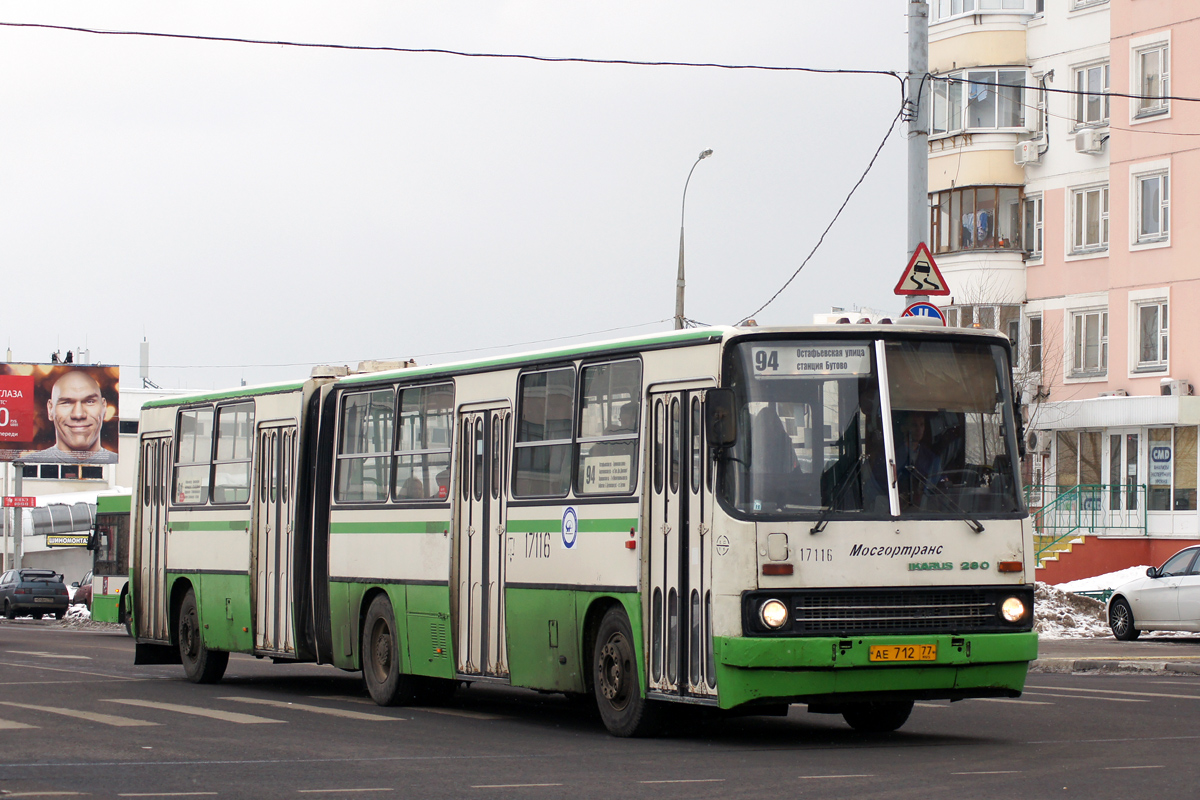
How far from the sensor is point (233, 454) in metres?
20.7

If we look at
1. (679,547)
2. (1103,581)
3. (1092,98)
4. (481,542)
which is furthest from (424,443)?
(1092,98)

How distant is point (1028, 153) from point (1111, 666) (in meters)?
27.5

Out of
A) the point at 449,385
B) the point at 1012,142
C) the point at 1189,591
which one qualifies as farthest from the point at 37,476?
the point at 449,385

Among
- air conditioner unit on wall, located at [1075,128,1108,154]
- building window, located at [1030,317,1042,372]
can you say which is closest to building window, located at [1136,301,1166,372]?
building window, located at [1030,317,1042,372]

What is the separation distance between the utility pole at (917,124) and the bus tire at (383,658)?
7604 millimetres

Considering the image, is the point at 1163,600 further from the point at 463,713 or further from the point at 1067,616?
the point at 463,713

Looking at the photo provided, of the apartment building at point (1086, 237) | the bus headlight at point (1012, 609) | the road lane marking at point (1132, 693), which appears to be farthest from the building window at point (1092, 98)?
the bus headlight at point (1012, 609)

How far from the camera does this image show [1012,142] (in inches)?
1925

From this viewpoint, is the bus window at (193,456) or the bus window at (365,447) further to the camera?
the bus window at (193,456)

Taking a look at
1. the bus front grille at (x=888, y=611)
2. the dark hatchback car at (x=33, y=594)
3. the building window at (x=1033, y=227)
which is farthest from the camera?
the dark hatchback car at (x=33, y=594)

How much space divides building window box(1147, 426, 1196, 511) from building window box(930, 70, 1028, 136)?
9.33 m

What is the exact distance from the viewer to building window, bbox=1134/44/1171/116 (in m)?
44.0

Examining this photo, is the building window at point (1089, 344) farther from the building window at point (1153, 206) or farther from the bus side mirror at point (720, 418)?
the bus side mirror at point (720, 418)

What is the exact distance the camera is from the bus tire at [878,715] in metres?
14.6
